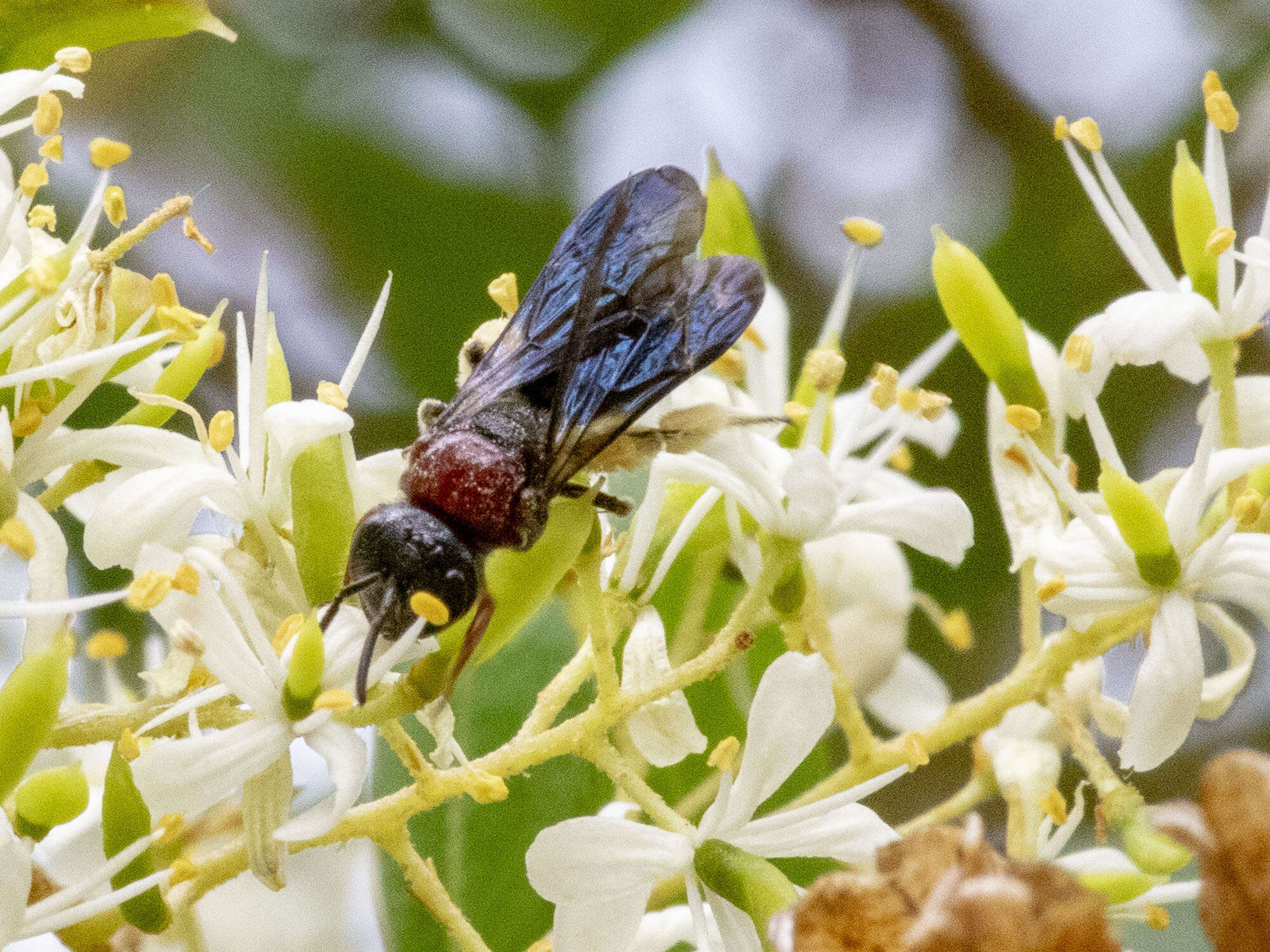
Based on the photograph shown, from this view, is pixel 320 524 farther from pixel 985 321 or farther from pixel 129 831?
pixel 985 321

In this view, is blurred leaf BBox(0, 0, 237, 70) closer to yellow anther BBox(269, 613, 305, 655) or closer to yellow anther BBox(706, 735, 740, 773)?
yellow anther BBox(269, 613, 305, 655)

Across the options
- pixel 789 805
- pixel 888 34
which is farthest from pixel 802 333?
pixel 789 805

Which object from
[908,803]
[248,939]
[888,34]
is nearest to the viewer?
[248,939]

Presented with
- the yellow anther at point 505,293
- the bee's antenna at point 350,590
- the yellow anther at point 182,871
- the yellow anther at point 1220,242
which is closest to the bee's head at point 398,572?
the bee's antenna at point 350,590

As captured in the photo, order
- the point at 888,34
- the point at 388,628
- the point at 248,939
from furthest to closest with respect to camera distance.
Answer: the point at 888,34 < the point at 248,939 < the point at 388,628

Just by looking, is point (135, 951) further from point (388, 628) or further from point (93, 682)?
point (93, 682)

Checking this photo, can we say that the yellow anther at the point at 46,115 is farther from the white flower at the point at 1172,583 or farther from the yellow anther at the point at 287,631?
the white flower at the point at 1172,583
